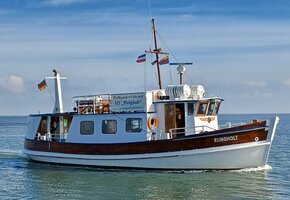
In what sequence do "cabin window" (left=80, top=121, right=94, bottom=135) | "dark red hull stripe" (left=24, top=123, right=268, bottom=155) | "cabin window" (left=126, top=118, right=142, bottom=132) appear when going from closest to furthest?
"dark red hull stripe" (left=24, top=123, right=268, bottom=155) → "cabin window" (left=126, top=118, right=142, bottom=132) → "cabin window" (left=80, top=121, right=94, bottom=135)

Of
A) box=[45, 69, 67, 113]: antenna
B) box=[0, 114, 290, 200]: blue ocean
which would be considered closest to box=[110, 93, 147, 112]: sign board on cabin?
box=[0, 114, 290, 200]: blue ocean

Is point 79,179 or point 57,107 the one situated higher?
point 57,107

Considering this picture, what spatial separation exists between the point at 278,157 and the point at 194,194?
1509 centimetres

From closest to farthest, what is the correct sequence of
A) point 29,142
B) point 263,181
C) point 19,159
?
1. point 263,181
2. point 29,142
3. point 19,159

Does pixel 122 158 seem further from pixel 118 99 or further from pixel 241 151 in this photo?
pixel 241 151

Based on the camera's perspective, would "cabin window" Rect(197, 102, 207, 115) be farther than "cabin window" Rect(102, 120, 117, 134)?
No

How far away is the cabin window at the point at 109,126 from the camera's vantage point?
2534 cm

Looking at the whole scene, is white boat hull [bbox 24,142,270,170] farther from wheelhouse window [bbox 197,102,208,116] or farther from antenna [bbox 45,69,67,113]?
antenna [bbox 45,69,67,113]

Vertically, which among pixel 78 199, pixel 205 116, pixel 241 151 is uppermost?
pixel 205 116

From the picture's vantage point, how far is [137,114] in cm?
2477

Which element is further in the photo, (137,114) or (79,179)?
(137,114)

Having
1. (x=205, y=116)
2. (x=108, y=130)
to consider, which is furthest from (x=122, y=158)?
(x=205, y=116)

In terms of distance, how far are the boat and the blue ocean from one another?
24.5 inches

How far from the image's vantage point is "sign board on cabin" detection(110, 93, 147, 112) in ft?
81.6
